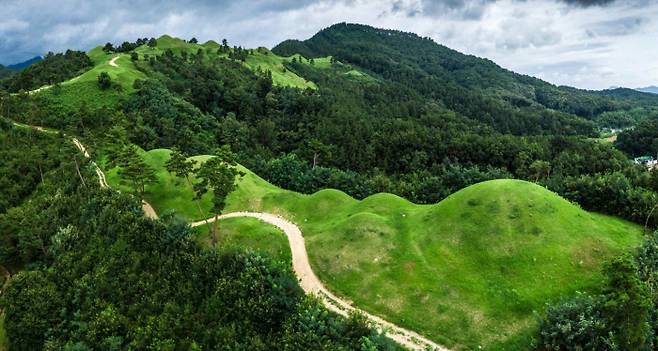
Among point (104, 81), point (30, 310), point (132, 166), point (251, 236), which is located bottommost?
point (30, 310)

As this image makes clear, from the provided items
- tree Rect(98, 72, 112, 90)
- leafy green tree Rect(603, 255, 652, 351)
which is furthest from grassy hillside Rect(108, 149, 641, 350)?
tree Rect(98, 72, 112, 90)

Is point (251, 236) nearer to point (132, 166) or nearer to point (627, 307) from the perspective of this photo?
point (132, 166)

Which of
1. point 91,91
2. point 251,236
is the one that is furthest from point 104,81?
point 251,236

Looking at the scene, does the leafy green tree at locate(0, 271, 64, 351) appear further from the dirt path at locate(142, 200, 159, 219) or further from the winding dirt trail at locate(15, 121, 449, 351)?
the winding dirt trail at locate(15, 121, 449, 351)

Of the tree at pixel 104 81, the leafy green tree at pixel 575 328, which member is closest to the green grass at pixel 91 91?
the tree at pixel 104 81

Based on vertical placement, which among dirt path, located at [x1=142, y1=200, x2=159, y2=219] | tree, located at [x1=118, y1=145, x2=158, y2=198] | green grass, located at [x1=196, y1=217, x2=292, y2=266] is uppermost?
tree, located at [x1=118, y1=145, x2=158, y2=198]

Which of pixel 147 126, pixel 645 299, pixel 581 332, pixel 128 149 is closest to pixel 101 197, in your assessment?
pixel 128 149
